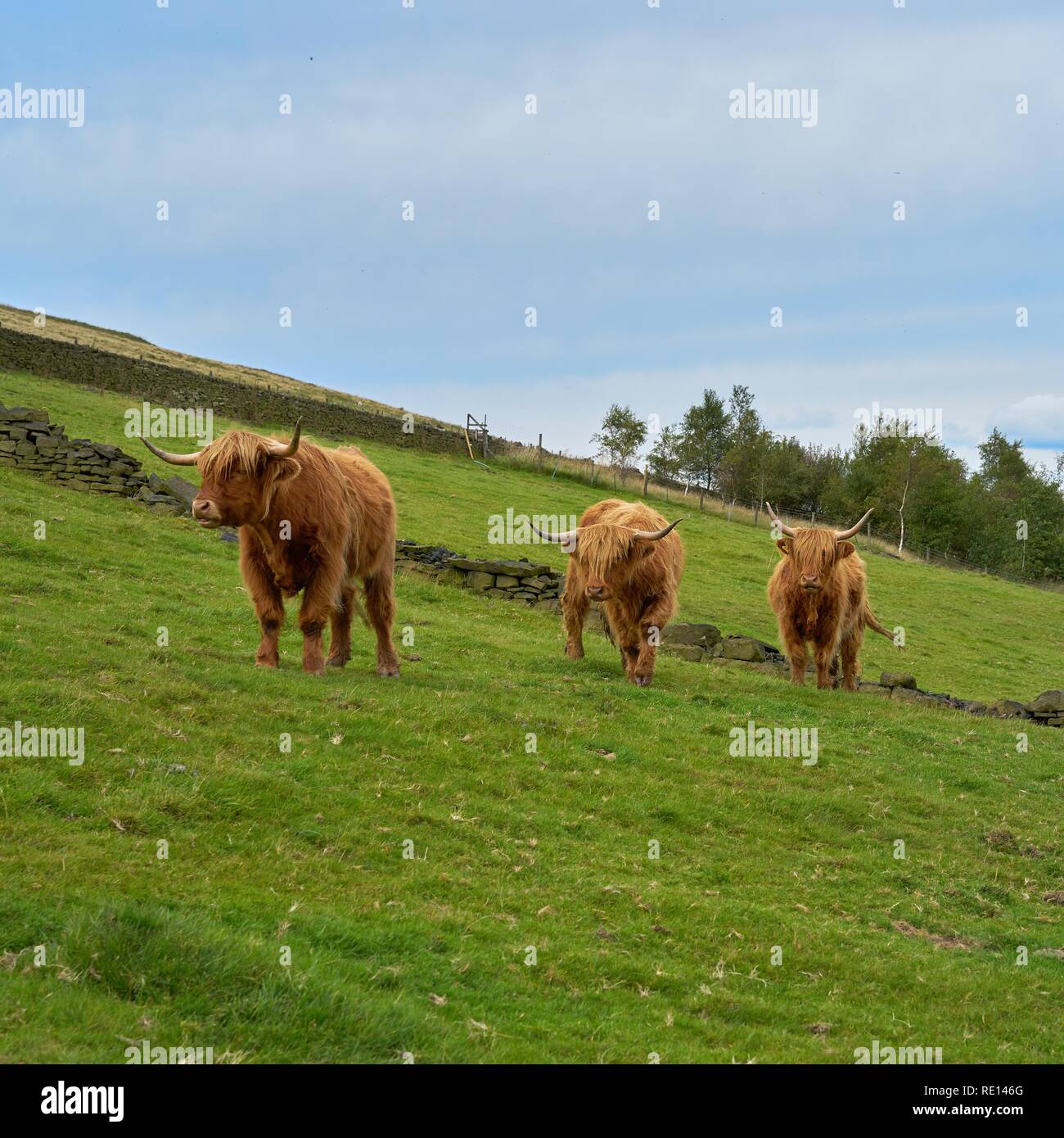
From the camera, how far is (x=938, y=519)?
6184 centimetres

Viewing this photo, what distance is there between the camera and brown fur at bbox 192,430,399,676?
381 inches

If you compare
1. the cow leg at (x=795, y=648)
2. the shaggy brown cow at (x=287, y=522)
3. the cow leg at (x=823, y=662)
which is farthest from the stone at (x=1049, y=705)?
the shaggy brown cow at (x=287, y=522)

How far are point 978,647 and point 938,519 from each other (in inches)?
1446

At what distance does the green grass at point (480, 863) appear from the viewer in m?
4.43

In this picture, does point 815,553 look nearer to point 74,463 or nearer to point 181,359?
point 74,463

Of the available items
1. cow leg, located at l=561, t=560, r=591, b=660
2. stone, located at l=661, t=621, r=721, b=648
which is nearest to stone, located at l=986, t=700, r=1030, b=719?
stone, located at l=661, t=621, r=721, b=648

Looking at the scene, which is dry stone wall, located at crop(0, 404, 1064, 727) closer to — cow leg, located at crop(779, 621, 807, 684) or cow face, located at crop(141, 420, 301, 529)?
cow leg, located at crop(779, 621, 807, 684)

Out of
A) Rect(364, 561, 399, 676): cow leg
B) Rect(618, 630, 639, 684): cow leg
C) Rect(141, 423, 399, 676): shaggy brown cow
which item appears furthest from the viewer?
Rect(618, 630, 639, 684): cow leg

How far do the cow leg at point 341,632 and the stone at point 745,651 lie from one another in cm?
758

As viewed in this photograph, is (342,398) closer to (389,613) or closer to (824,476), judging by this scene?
(824,476)

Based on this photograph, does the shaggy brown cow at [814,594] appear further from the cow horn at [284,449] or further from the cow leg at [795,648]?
the cow horn at [284,449]

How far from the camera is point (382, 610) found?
11.7m

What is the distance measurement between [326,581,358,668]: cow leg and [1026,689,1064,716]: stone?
10.6 metres
